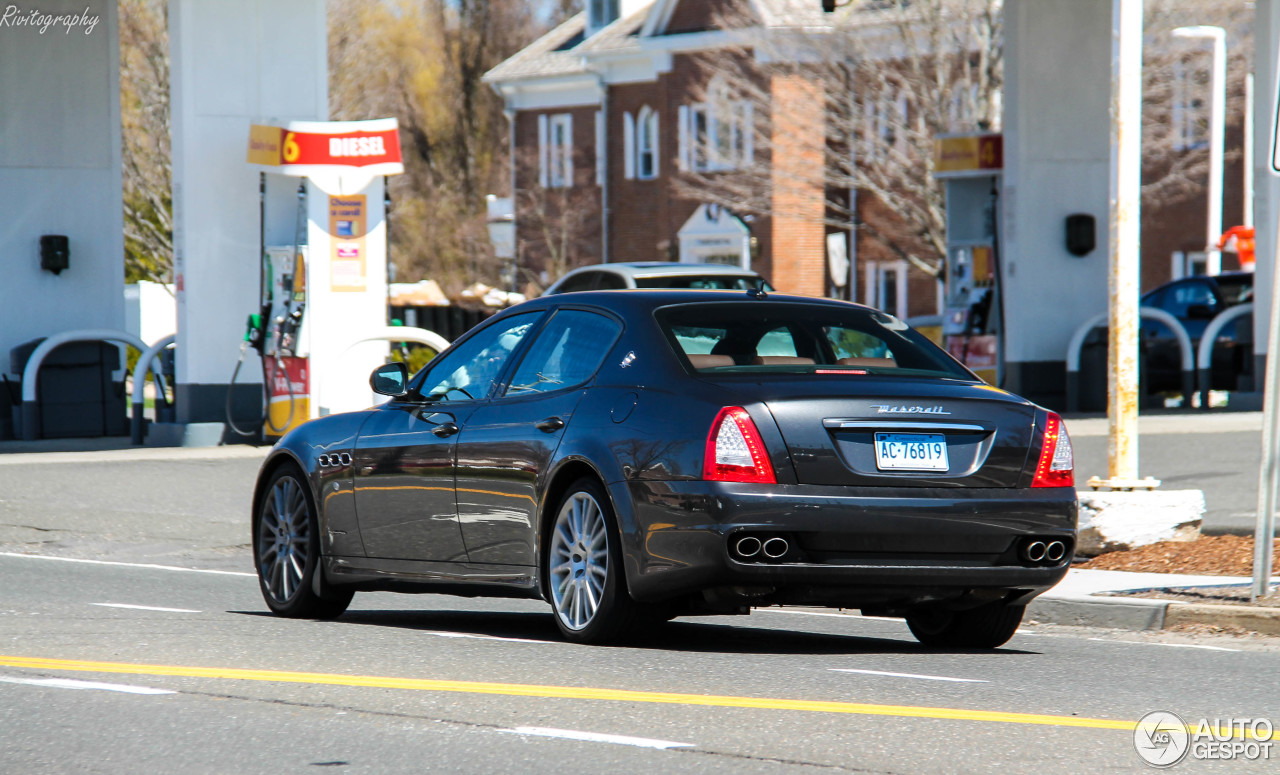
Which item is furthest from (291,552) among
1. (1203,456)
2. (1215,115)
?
(1215,115)

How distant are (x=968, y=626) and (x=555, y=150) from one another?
1743 inches

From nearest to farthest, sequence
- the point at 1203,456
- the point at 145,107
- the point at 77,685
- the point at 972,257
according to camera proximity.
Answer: the point at 77,685 → the point at 1203,456 → the point at 972,257 → the point at 145,107

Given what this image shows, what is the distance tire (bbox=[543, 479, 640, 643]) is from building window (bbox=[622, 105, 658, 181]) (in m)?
41.1

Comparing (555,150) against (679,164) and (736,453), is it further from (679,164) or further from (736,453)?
(736,453)

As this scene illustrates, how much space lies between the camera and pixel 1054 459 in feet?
24.9

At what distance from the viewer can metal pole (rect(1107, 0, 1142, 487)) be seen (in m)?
11.2

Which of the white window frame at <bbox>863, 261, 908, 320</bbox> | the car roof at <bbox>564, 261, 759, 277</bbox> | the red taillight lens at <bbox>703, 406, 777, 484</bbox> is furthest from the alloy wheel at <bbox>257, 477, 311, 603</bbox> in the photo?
the white window frame at <bbox>863, 261, 908, 320</bbox>

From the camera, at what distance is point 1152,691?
23.4ft

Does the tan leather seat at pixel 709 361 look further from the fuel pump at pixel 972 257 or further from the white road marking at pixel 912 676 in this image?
the fuel pump at pixel 972 257

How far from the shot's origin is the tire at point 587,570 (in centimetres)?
754


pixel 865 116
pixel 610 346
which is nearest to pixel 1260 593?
pixel 610 346

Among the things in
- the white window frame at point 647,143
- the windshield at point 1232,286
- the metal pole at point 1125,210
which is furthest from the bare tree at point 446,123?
the metal pole at point 1125,210

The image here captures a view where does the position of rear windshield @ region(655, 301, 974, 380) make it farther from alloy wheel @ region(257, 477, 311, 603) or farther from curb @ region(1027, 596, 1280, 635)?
alloy wheel @ region(257, 477, 311, 603)

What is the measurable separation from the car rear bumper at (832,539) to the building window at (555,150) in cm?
4403
